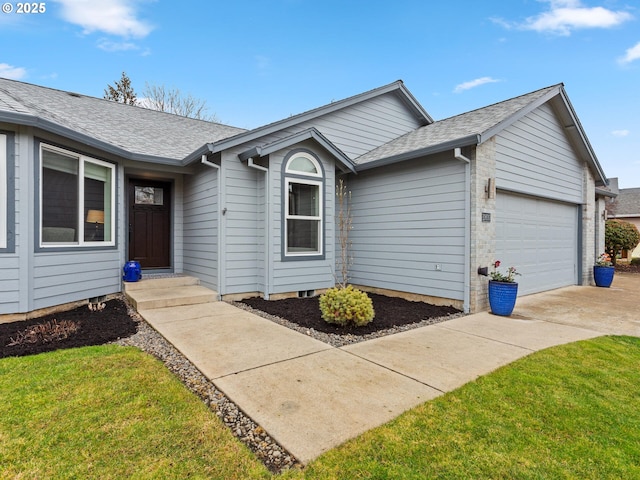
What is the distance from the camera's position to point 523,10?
29.1 ft

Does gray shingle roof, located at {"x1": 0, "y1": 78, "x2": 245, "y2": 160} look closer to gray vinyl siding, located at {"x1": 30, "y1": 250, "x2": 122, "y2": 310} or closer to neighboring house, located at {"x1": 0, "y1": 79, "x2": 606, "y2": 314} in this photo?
neighboring house, located at {"x1": 0, "y1": 79, "x2": 606, "y2": 314}

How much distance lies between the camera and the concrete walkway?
2.45m

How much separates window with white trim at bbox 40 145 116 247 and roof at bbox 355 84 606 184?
524cm

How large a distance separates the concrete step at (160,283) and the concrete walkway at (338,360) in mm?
606

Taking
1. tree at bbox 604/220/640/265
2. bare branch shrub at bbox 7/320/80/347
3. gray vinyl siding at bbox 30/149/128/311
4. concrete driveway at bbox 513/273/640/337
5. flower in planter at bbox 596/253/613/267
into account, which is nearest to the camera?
bare branch shrub at bbox 7/320/80/347

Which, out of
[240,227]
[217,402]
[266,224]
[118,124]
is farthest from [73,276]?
[217,402]

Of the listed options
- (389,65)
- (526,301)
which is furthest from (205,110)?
(526,301)

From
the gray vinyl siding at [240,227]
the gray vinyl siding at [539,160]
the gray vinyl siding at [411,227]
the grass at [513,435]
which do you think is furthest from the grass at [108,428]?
the gray vinyl siding at [539,160]

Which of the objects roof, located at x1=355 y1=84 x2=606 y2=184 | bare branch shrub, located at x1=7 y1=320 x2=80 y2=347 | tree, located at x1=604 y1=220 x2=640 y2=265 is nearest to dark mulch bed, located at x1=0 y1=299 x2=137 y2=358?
bare branch shrub, located at x1=7 y1=320 x2=80 y2=347

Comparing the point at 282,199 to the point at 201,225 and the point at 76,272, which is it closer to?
the point at 201,225

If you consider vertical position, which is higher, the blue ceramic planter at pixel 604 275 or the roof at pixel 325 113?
the roof at pixel 325 113

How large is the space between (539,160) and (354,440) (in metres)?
8.00

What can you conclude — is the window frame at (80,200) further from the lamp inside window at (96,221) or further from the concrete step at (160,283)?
the concrete step at (160,283)

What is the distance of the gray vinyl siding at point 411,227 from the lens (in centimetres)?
612
